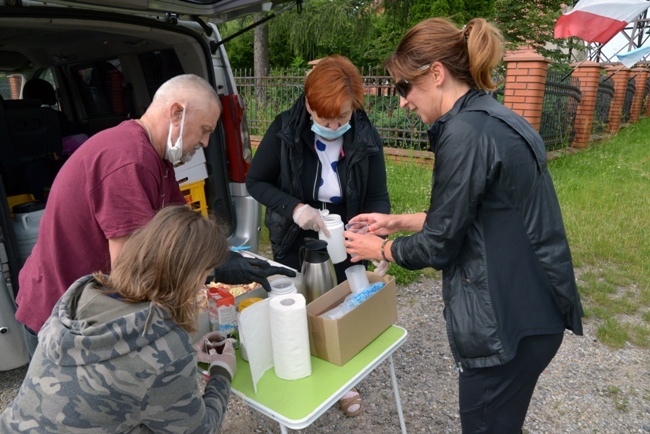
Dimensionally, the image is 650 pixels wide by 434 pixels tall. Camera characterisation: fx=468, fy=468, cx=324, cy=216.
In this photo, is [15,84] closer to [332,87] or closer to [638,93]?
[332,87]

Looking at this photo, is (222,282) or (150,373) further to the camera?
(222,282)

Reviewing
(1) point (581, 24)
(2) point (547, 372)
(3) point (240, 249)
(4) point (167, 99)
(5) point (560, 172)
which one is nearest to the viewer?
(4) point (167, 99)

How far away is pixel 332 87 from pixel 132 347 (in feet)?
4.48

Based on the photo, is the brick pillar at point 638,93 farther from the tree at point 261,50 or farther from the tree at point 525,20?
the tree at point 261,50

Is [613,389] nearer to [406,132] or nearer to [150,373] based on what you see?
[150,373]

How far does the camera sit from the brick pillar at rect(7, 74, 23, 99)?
171 inches

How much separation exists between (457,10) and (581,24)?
3.37m

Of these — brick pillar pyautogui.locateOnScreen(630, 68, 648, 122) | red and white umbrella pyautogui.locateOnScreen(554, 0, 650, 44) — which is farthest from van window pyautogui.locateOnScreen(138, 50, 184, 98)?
brick pillar pyautogui.locateOnScreen(630, 68, 648, 122)

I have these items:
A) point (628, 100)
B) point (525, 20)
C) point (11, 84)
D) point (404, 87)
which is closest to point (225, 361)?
point (404, 87)

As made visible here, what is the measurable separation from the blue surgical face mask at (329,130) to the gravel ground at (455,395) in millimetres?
1348

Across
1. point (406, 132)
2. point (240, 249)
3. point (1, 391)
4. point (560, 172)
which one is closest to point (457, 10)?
point (406, 132)

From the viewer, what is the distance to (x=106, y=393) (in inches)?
42.4

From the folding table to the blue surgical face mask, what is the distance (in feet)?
3.25

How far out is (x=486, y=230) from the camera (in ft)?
4.37
